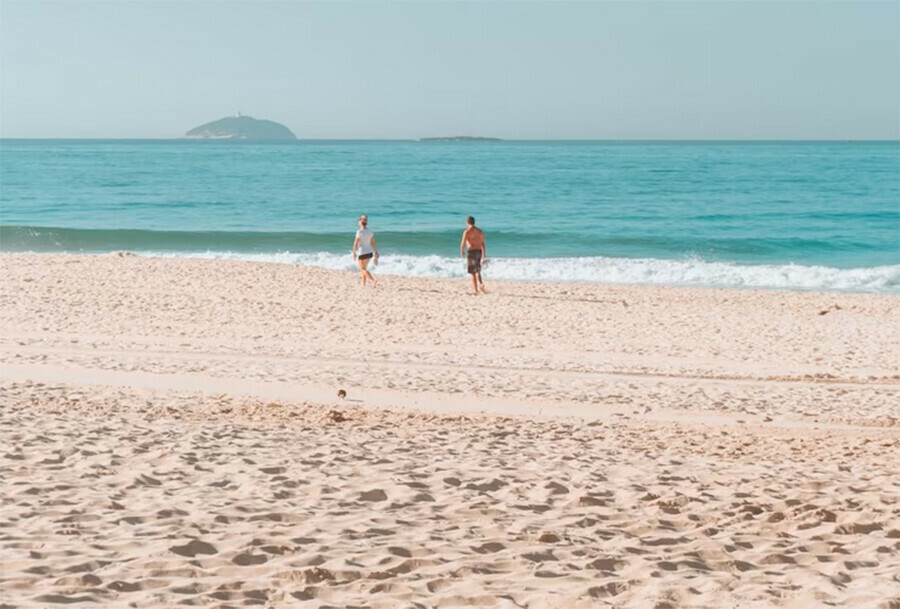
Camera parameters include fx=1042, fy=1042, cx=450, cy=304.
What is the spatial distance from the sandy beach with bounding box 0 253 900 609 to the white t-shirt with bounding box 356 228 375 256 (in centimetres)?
323

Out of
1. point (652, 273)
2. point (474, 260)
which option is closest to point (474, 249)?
point (474, 260)

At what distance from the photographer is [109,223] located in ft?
138

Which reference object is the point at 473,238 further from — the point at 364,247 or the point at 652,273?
the point at 652,273

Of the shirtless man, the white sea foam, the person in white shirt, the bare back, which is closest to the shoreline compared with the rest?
the white sea foam

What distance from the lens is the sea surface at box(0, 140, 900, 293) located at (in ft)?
94.5

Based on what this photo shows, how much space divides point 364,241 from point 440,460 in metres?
13.0

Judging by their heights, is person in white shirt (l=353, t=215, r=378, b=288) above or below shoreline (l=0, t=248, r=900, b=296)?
above

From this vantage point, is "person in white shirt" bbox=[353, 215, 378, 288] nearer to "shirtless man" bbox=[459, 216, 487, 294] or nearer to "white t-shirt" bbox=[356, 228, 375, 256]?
"white t-shirt" bbox=[356, 228, 375, 256]

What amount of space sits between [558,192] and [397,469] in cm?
5247

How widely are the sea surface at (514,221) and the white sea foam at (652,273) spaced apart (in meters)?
0.08

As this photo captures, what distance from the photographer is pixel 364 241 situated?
797 inches

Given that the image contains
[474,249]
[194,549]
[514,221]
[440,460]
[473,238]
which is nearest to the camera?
[194,549]

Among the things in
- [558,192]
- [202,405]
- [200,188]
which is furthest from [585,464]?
[200,188]

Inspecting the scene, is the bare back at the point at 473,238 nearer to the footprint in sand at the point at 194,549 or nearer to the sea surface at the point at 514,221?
the sea surface at the point at 514,221
